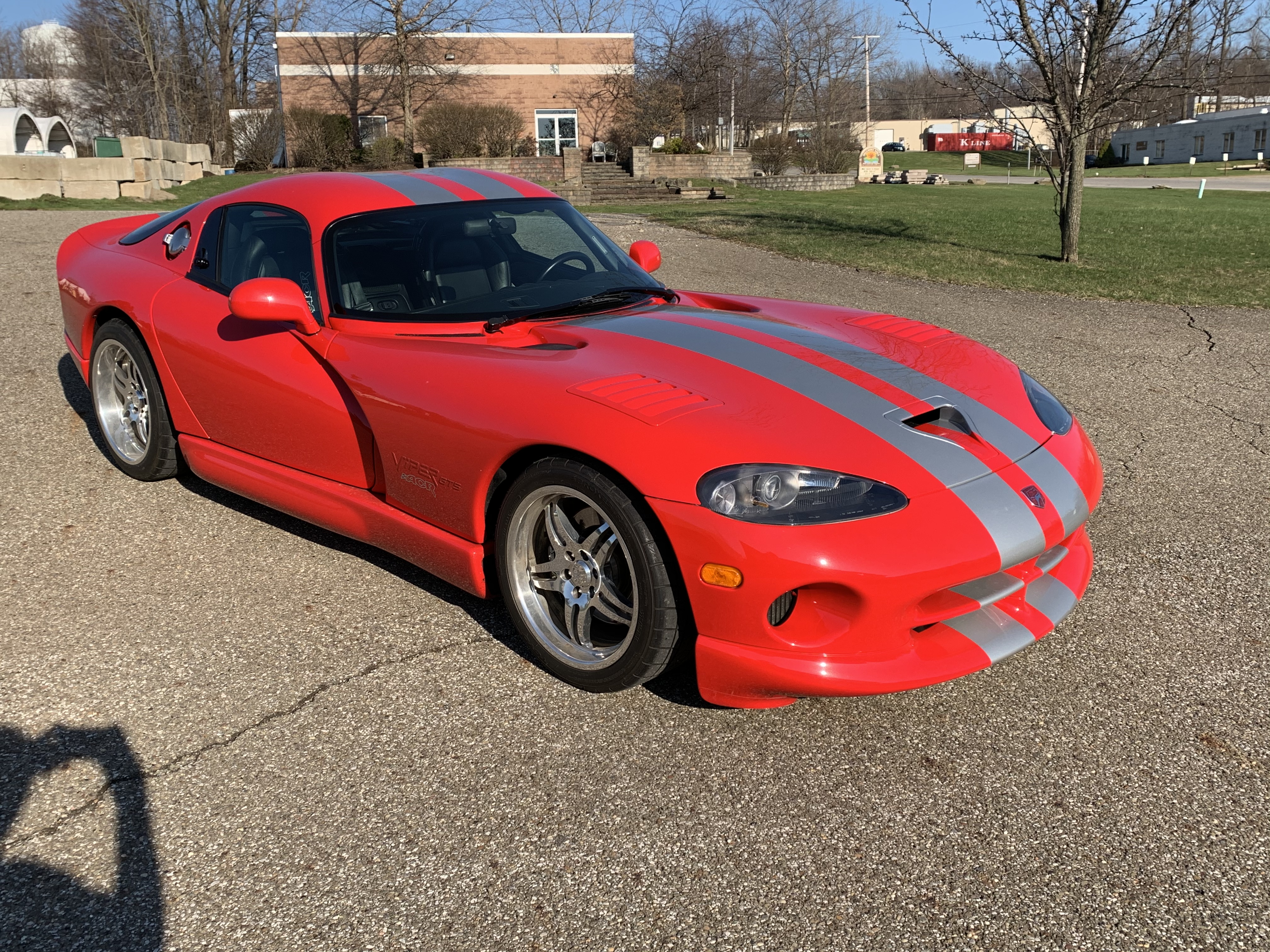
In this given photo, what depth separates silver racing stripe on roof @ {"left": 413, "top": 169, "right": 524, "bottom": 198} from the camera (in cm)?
412

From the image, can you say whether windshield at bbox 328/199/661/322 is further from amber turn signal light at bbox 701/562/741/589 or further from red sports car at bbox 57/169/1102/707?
amber turn signal light at bbox 701/562/741/589

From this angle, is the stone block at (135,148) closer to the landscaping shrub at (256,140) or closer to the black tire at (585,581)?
the landscaping shrub at (256,140)

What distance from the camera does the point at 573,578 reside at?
2861mm

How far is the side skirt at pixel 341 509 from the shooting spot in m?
3.12

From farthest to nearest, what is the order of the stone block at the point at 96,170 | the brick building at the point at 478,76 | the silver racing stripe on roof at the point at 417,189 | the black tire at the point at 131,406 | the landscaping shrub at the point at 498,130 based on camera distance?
the brick building at the point at 478,76
the landscaping shrub at the point at 498,130
the stone block at the point at 96,170
the black tire at the point at 131,406
the silver racing stripe on roof at the point at 417,189

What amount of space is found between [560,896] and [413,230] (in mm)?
2533

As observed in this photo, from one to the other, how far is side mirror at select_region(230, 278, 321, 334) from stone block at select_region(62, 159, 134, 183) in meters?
21.2

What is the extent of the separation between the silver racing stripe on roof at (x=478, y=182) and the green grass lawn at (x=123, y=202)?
11630 mm

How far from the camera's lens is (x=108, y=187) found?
21.8 meters

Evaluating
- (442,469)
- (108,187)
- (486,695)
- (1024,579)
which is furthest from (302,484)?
(108,187)

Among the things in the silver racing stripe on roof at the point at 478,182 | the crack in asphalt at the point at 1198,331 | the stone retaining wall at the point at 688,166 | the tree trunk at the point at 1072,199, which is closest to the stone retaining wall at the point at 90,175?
the stone retaining wall at the point at 688,166

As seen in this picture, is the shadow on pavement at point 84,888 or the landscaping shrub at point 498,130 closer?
the shadow on pavement at point 84,888

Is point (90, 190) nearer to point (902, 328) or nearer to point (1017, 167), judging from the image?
point (902, 328)

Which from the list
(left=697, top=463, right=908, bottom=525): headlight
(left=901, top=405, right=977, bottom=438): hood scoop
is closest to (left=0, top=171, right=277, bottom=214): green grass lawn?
(left=901, top=405, right=977, bottom=438): hood scoop
